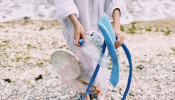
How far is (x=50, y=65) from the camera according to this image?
3.39 meters

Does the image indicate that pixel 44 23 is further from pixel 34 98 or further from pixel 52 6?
pixel 34 98

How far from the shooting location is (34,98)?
2.63 m

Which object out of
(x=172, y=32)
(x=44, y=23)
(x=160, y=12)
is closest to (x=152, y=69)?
(x=172, y=32)

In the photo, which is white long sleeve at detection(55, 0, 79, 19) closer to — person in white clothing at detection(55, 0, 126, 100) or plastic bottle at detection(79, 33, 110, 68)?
person in white clothing at detection(55, 0, 126, 100)

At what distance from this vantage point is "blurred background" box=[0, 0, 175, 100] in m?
2.74

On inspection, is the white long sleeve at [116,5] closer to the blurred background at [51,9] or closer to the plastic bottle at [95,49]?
the plastic bottle at [95,49]

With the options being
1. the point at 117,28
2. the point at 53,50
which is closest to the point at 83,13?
the point at 117,28

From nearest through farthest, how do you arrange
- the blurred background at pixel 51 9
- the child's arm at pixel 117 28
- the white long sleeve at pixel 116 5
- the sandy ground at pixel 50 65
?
the child's arm at pixel 117 28 → the white long sleeve at pixel 116 5 → the sandy ground at pixel 50 65 → the blurred background at pixel 51 9

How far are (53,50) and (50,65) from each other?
0.56 meters

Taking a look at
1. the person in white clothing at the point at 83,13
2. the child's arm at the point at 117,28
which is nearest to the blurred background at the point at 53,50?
the person in white clothing at the point at 83,13

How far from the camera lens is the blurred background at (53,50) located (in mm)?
2742

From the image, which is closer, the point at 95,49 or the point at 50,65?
the point at 95,49

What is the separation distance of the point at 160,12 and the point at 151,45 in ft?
7.81

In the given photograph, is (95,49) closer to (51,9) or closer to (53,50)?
(53,50)
